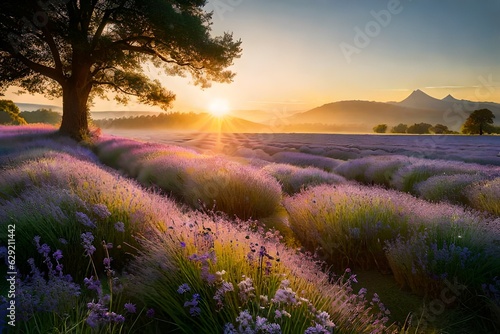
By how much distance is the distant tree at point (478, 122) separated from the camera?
46938 millimetres

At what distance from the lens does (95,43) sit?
1514 centimetres

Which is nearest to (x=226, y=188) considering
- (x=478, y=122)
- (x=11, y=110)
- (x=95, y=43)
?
(x=95, y=43)

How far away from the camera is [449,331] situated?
2807 millimetres

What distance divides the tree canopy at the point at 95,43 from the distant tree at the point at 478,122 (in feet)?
147

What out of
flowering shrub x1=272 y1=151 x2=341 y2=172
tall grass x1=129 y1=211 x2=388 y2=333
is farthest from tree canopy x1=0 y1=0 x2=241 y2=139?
tall grass x1=129 y1=211 x2=388 y2=333

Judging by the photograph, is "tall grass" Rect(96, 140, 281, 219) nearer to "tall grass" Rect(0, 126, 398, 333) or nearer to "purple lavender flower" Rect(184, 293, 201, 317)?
"tall grass" Rect(0, 126, 398, 333)

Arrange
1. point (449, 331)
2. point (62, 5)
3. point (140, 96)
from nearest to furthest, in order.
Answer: point (449, 331) < point (62, 5) < point (140, 96)

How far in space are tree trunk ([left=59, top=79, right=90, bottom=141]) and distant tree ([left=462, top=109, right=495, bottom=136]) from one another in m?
48.7

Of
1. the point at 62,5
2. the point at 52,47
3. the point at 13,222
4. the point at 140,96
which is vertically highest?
the point at 62,5

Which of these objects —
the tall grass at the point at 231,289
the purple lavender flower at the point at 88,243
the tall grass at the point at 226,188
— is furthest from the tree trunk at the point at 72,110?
the purple lavender flower at the point at 88,243

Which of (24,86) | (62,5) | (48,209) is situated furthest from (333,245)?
(24,86)

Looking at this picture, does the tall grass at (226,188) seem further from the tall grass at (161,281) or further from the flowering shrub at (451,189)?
the flowering shrub at (451,189)

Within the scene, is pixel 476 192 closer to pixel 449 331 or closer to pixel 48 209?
pixel 449 331

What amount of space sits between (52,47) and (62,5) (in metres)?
2.05
